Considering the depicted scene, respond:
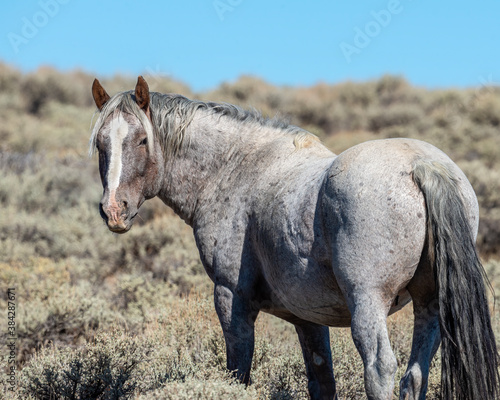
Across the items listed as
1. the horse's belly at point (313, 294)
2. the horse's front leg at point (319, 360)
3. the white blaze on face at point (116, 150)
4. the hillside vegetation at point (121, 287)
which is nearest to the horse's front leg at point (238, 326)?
the hillside vegetation at point (121, 287)

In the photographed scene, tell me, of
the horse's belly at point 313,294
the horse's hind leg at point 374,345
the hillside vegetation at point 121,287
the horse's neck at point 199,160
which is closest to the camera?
the horse's hind leg at point 374,345

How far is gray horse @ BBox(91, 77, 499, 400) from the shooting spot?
2596 millimetres

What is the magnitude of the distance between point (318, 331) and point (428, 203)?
1480 mm

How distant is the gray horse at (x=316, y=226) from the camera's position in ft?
8.52

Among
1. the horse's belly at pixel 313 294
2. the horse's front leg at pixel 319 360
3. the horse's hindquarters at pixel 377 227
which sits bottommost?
the horse's front leg at pixel 319 360

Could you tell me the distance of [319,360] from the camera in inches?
146

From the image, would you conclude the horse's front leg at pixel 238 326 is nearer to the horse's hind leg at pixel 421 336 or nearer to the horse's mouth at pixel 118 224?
the horse's mouth at pixel 118 224

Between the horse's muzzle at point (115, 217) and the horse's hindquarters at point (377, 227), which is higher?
the horse's muzzle at point (115, 217)

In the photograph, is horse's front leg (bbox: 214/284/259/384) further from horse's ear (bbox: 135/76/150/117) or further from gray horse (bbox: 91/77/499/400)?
horse's ear (bbox: 135/76/150/117)

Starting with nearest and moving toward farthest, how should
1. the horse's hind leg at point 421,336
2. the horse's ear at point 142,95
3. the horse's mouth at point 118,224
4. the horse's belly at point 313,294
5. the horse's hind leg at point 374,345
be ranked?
the horse's hind leg at point 374,345
the horse's hind leg at point 421,336
the horse's belly at point 313,294
the horse's mouth at point 118,224
the horse's ear at point 142,95

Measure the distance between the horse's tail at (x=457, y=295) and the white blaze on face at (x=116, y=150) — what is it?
1.75 meters

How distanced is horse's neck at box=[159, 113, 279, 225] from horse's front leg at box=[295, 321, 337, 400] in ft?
3.66

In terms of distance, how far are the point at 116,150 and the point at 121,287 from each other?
13.2 feet

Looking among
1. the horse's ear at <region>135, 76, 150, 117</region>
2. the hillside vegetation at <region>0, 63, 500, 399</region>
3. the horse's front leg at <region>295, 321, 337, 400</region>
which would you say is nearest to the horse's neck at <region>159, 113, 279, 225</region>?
the horse's ear at <region>135, 76, 150, 117</region>
